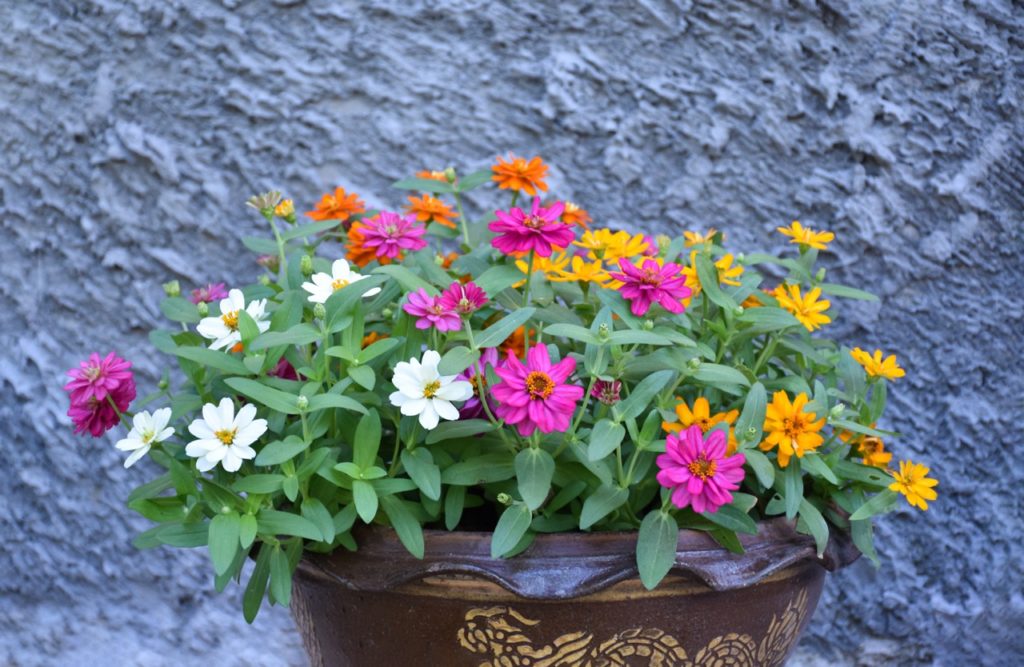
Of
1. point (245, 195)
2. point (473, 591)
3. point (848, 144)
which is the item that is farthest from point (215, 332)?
point (848, 144)

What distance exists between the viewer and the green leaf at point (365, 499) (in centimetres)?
73

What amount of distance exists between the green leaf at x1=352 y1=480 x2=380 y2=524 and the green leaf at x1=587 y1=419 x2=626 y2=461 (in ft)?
0.52

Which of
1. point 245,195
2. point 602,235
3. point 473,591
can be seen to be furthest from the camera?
point 245,195

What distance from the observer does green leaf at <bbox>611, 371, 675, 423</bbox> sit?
30.4 inches

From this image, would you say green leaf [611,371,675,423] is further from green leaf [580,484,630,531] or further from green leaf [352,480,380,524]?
green leaf [352,480,380,524]

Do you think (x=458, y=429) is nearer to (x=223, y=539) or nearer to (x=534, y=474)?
(x=534, y=474)

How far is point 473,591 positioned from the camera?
2.47ft

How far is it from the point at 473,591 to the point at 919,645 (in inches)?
32.7

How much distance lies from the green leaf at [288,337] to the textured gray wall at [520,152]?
64 centimetres

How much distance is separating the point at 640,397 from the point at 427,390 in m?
0.16

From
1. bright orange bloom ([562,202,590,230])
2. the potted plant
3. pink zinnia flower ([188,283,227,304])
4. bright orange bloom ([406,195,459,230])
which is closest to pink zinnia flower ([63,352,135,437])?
the potted plant

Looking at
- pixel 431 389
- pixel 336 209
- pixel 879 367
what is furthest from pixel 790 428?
pixel 336 209

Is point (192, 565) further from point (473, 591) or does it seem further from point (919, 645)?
point (919, 645)

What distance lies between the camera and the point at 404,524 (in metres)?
0.76
